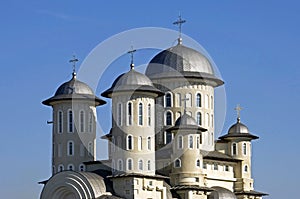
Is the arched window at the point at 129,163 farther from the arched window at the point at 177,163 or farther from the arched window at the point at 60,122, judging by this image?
the arched window at the point at 60,122

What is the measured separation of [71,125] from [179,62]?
32.1ft

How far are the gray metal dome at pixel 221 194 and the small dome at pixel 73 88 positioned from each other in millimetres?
11228

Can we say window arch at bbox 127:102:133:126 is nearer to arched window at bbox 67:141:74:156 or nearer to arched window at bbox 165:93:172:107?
arched window at bbox 67:141:74:156

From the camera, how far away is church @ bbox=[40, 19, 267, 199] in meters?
62.6

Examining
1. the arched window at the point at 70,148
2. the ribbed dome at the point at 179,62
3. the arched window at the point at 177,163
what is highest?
the ribbed dome at the point at 179,62

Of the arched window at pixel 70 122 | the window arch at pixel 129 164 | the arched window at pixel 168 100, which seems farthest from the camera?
the arched window at pixel 168 100

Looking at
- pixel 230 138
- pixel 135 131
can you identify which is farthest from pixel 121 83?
pixel 230 138

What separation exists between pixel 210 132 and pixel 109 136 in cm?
834

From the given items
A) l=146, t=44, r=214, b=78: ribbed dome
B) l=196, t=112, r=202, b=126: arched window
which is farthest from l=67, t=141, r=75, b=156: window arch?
l=196, t=112, r=202, b=126: arched window

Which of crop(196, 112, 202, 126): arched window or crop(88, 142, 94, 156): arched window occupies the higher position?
crop(196, 112, 202, 126): arched window

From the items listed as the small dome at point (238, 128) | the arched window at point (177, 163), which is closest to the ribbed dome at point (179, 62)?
the small dome at point (238, 128)

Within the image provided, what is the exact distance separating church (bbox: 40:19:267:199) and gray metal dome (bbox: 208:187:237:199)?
0.29 feet

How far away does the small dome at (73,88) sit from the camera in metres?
67.9

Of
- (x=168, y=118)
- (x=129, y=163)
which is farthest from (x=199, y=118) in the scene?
(x=129, y=163)
